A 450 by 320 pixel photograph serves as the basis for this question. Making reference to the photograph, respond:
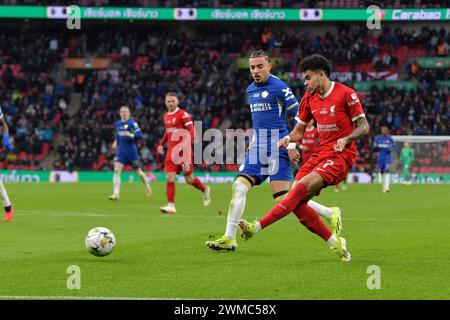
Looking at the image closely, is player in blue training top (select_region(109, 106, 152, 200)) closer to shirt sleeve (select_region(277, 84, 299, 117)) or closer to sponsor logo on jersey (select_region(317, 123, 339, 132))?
shirt sleeve (select_region(277, 84, 299, 117))

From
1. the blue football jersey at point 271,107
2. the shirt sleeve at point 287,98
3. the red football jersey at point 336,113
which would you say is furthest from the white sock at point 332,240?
the shirt sleeve at point 287,98

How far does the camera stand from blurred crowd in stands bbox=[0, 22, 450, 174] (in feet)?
135

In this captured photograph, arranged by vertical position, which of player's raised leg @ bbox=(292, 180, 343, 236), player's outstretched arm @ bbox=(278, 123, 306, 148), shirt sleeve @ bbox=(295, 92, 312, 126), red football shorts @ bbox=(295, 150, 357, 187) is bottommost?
player's raised leg @ bbox=(292, 180, 343, 236)

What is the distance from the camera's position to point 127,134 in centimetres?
2409

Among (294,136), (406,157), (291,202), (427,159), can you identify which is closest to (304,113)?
(294,136)

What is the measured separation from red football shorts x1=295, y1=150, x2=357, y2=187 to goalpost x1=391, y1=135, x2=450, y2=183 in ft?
91.9

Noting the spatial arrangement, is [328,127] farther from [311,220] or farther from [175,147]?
[175,147]

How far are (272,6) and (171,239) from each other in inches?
1405

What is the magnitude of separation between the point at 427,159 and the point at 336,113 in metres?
29.3

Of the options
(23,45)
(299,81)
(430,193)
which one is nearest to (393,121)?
(299,81)

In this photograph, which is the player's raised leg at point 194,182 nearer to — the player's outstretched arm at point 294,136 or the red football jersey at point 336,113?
the player's outstretched arm at point 294,136

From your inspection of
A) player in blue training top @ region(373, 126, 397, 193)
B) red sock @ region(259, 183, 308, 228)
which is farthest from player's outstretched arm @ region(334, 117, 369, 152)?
player in blue training top @ region(373, 126, 397, 193)
